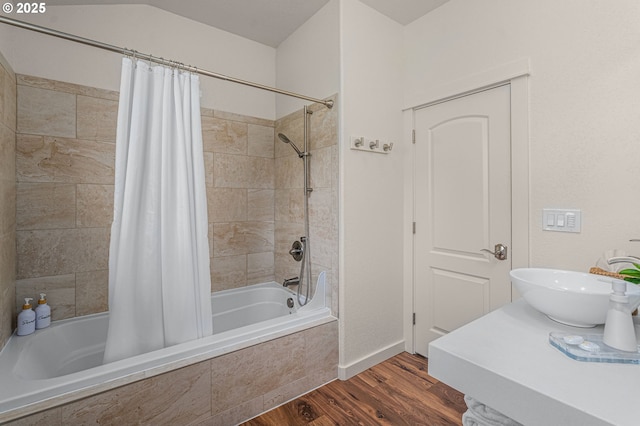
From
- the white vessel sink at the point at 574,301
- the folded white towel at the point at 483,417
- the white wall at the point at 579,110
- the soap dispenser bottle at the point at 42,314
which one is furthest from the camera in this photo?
the soap dispenser bottle at the point at 42,314

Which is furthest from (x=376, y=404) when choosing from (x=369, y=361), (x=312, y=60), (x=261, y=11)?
(x=261, y=11)

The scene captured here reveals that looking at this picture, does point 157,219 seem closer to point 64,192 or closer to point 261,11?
point 64,192

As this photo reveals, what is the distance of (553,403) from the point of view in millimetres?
604

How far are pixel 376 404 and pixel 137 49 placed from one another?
294 centimetres

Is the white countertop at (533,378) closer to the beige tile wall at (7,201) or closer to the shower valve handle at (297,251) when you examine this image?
the shower valve handle at (297,251)

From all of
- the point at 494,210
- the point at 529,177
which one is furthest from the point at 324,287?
the point at 529,177

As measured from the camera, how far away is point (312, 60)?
2.29 m

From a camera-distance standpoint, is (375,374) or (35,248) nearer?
(35,248)

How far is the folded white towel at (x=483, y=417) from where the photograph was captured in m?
0.77

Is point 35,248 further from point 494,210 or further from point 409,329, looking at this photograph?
point 494,210

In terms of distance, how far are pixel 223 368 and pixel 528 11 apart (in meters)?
2.65

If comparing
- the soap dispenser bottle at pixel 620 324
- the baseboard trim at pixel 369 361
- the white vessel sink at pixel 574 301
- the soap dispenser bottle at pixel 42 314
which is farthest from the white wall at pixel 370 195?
the soap dispenser bottle at pixel 42 314

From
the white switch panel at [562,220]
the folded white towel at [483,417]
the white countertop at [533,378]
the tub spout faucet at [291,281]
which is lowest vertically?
the tub spout faucet at [291,281]

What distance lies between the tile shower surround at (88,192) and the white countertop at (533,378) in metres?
1.27
